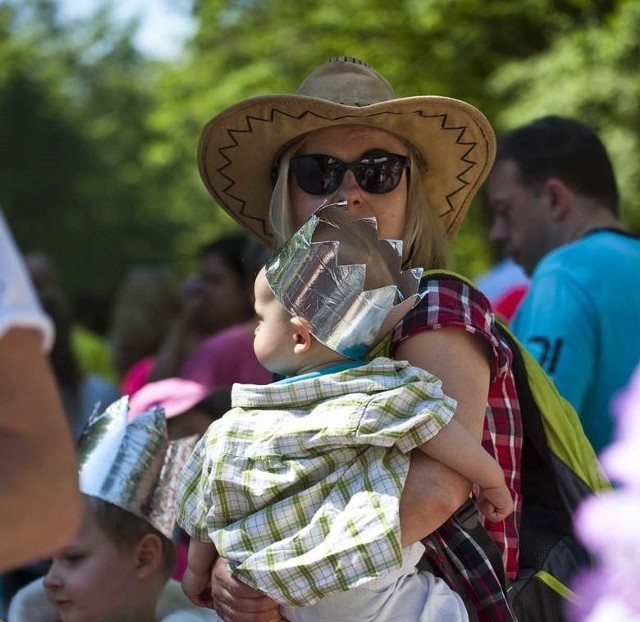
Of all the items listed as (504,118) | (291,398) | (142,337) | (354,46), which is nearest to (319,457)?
(291,398)

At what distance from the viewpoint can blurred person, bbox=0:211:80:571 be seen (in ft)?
4.92

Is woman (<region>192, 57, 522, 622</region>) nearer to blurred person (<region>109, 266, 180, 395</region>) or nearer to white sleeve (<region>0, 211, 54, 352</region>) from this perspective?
white sleeve (<region>0, 211, 54, 352</region>)

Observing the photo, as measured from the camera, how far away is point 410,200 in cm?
274

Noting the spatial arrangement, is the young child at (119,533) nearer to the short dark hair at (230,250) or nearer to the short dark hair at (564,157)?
the short dark hair at (564,157)

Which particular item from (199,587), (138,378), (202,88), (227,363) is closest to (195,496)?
(199,587)

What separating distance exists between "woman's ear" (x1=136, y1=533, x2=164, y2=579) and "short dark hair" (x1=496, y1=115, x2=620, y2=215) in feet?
5.65

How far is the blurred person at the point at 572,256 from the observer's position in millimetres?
3594

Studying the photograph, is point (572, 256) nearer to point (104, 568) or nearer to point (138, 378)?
point (104, 568)

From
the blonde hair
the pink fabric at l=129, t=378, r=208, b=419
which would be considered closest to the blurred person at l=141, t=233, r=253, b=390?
the pink fabric at l=129, t=378, r=208, b=419

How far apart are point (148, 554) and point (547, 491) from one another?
3.76 feet

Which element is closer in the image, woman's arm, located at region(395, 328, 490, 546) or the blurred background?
woman's arm, located at region(395, 328, 490, 546)

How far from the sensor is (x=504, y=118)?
1447 cm

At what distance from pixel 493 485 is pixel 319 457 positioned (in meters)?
0.34

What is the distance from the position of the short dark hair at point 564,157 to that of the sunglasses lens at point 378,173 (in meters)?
1.47
